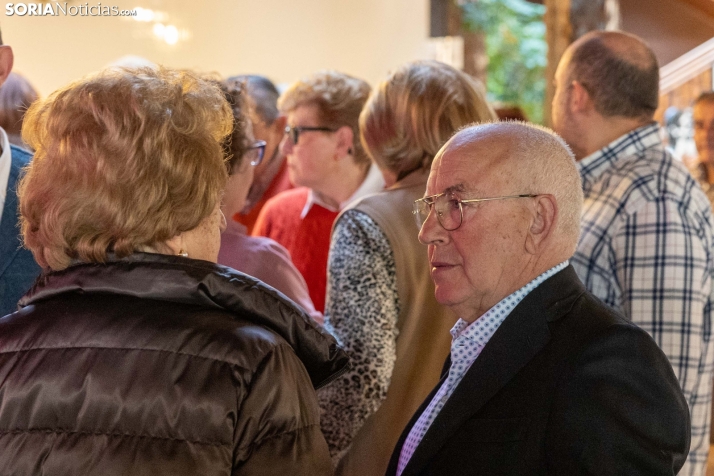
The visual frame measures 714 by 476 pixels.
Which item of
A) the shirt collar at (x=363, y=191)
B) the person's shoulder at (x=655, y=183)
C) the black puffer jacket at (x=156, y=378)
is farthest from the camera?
the shirt collar at (x=363, y=191)

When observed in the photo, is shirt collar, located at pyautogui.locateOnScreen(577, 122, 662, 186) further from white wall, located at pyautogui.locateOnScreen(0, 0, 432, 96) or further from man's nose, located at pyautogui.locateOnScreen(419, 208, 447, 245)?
white wall, located at pyautogui.locateOnScreen(0, 0, 432, 96)

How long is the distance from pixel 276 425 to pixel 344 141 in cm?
195

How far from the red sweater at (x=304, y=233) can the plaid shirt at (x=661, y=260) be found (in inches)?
40.4

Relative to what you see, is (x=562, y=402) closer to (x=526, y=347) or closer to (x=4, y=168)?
(x=526, y=347)

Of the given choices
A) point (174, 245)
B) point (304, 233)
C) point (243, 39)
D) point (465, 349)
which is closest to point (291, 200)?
point (304, 233)

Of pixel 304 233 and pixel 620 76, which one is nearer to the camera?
pixel 620 76

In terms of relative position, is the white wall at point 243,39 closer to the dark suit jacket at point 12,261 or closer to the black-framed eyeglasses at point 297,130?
the black-framed eyeglasses at point 297,130

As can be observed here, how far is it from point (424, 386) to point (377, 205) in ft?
1.90

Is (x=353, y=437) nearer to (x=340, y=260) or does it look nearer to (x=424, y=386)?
(x=424, y=386)

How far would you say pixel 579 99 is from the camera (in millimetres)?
2744

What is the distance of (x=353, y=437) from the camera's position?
2.28m

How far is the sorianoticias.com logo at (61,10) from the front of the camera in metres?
2.45

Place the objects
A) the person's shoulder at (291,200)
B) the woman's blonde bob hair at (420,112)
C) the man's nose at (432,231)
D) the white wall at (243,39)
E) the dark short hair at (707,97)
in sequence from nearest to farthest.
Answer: the man's nose at (432,231)
the woman's blonde bob hair at (420,112)
the person's shoulder at (291,200)
the dark short hair at (707,97)
the white wall at (243,39)

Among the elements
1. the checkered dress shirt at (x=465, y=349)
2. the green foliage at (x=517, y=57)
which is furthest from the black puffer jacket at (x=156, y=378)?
the green foliage at (x=517, y=57)
